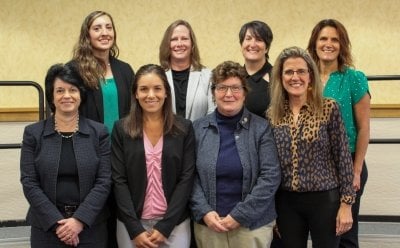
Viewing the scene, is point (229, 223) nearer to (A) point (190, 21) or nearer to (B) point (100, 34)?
(B) point (100, 34)

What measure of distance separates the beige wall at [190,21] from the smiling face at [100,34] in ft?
18.4

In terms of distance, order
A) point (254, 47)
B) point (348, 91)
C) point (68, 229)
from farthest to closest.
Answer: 1. point (254, 47)
2. point (348, 91)
3. point (68, 229)

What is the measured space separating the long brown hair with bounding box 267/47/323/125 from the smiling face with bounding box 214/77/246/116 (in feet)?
0.57

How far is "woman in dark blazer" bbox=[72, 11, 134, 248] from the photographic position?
100 inches

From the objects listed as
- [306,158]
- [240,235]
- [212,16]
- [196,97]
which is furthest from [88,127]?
[212,16]

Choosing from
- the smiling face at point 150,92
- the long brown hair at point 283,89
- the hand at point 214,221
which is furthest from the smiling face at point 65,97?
the long brown hair at point 283,89

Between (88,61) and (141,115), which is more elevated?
(88,61)

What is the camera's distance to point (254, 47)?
2.71m

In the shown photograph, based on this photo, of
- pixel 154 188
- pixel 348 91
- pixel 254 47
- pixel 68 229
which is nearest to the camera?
pixel 68 229

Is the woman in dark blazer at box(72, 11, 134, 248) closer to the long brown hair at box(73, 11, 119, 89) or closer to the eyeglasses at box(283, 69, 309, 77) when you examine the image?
the long brown hair at box(73, 11, 119, 89)

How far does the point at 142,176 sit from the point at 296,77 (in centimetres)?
90

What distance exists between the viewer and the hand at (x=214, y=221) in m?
2.18

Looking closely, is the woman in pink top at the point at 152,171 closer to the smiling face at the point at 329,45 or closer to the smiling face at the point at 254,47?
the smiling face at the point at 254,47

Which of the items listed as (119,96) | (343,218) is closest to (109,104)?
(119,96)
